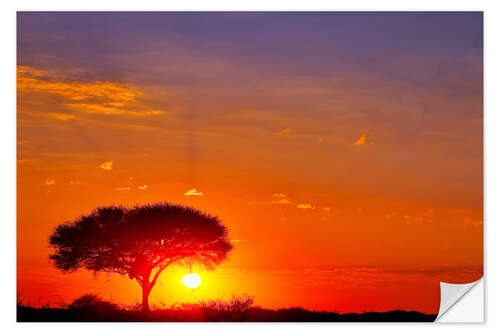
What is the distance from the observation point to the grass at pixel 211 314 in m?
11.1

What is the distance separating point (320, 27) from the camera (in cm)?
1166

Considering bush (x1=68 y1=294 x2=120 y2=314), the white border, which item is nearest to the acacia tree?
bush (x1=68 y1=294 x2=120 y2=314)

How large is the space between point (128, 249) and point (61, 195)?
185cm

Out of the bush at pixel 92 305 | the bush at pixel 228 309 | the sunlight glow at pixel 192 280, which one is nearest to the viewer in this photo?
the bush at pixel 228 309

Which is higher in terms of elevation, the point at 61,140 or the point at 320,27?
the point at 320,27

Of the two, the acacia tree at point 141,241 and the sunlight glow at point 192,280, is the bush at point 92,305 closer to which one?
the acacia tree at point 141,241

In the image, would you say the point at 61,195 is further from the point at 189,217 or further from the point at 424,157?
the point at 424,157

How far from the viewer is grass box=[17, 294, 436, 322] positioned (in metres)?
11.1

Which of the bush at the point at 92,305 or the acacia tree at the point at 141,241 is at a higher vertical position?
the acacia tree at the point at 141,241

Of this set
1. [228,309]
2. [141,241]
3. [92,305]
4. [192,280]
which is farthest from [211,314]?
[141,241]
